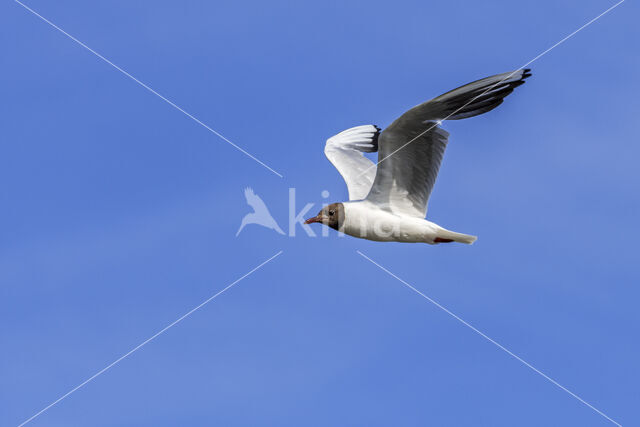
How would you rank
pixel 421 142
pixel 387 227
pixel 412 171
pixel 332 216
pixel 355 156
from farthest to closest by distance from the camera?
pixel 355 156 < pixel 332 216 < pixel 387 227 < pixel 412 171 < pixel 421 142

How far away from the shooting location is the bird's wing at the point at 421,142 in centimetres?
1057

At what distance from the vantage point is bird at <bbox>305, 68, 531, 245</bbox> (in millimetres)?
10625

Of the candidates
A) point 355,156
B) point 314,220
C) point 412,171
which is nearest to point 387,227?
point 412,171

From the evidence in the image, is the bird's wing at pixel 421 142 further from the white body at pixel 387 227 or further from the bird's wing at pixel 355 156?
the bird's wing at pixel 355 156

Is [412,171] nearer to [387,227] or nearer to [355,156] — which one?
[387,227]

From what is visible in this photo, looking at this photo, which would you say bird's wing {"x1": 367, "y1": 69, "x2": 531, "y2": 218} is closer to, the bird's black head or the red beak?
the bird's black head

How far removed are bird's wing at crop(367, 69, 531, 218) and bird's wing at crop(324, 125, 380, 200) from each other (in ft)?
5.93

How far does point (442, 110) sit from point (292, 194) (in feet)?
12.0

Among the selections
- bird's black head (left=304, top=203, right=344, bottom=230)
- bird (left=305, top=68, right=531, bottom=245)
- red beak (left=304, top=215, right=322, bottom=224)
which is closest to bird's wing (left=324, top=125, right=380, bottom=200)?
red beak (left=304, top=215, right=322, bottom=224)

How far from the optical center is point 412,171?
11750 mm

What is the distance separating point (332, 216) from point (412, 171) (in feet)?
4.64

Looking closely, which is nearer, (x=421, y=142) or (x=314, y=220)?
(x=421, y=142)

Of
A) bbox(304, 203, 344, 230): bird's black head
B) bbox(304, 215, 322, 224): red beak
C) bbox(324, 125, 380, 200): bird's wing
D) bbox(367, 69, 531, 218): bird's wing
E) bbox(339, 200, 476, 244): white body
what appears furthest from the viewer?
bbox(324, 125, 380, 200): bird's wing

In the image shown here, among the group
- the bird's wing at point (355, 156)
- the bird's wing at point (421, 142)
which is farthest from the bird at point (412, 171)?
the bird's wing at point (355, 156)
